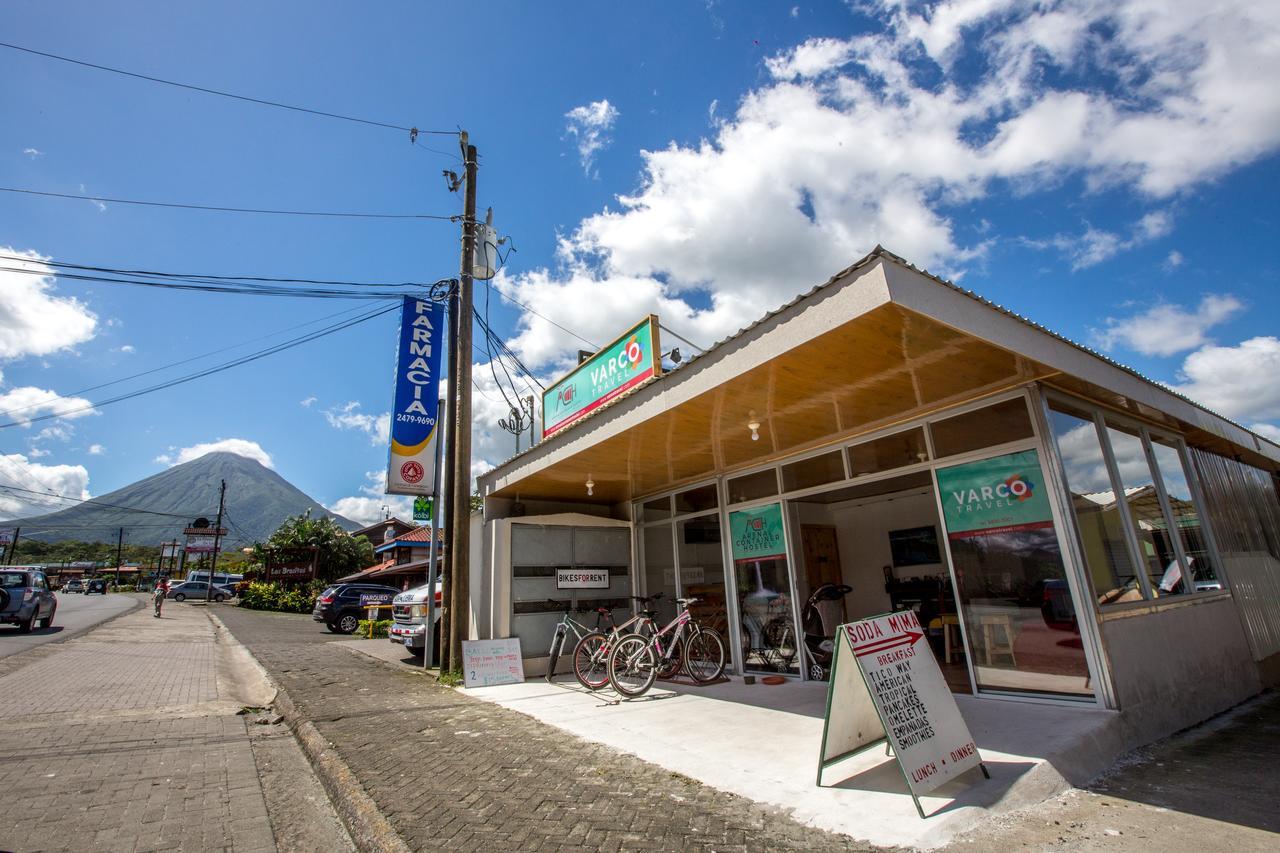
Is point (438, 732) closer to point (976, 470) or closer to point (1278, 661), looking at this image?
point (976, 470)

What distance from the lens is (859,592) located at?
10180 mm

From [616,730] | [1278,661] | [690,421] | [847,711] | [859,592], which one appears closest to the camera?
[847,711]

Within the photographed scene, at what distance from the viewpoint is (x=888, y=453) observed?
21.6 ft

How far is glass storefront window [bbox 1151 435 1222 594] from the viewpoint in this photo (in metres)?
5.87

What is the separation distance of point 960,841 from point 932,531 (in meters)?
7.35

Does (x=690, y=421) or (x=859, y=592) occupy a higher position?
(x=690, y=421)

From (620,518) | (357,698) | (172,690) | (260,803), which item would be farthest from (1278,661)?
(172,690)

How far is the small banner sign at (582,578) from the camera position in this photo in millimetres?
9203

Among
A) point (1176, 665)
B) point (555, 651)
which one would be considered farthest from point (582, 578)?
point (1176, 665)

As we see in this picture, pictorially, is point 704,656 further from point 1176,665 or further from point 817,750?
point 1176,665

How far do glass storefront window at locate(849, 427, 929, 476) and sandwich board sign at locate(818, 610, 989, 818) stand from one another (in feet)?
8.98

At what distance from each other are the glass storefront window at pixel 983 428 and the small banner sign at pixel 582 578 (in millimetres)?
5546

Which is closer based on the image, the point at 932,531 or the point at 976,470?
the point at 976,470

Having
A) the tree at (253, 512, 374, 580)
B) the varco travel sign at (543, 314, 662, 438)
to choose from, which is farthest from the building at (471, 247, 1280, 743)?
the tree at (253, 512, 374, 580)
